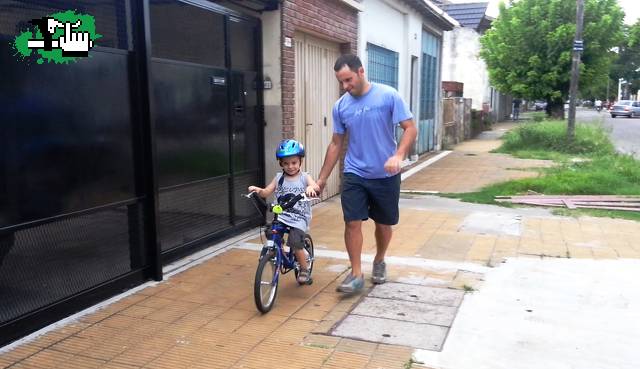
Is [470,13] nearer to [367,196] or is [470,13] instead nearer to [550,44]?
[550,44]

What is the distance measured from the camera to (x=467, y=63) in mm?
30234

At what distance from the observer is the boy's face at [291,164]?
4.41m

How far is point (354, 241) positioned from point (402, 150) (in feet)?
2.85

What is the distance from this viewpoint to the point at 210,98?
19.0ft

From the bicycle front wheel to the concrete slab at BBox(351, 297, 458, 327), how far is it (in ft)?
2.05

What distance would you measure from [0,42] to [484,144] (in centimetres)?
1873

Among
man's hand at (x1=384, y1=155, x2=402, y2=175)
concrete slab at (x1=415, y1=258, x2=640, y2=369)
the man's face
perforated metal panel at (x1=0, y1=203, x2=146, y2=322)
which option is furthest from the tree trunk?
perforated metal panel at (x1=0, y1=203, x2=146, y2=322)

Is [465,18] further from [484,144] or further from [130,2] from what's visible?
[130,2]

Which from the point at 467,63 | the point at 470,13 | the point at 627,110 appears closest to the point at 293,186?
the point at 467,63

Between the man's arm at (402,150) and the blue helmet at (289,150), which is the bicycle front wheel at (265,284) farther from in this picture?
the man's arm at (402,150)

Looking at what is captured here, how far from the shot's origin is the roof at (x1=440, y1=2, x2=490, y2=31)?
30688 mm

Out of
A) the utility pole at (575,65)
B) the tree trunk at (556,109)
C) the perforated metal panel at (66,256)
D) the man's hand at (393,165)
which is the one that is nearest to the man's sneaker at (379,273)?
the man's hand at (393,165)

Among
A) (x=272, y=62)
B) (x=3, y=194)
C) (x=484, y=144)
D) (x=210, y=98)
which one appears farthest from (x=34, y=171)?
(x=484, y=144)

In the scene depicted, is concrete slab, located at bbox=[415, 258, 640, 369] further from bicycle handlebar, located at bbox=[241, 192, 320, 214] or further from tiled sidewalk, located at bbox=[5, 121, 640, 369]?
bicycle handlebar, located at bbox=[241, 192, 320, 214]
